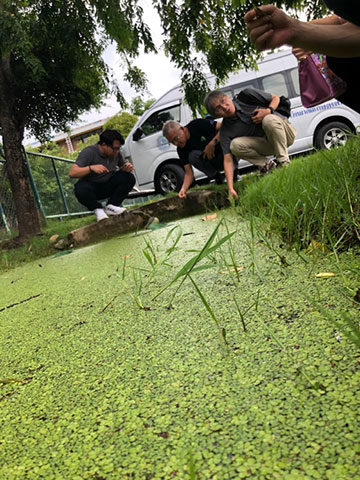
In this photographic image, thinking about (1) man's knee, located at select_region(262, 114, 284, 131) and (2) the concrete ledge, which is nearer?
(1) man's knee, located at select_region(262, 114, 284, 131)

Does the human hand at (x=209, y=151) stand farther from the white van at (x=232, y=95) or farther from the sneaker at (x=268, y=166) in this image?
the white van at (x=232, y=95)

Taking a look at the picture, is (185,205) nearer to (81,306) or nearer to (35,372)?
(81,306)

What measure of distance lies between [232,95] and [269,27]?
17.1 feet

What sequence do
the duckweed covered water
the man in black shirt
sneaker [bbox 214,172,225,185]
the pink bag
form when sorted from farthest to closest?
sneaker [bbox 214,172,225,185] < the man in black shirt < the pink bag < the duckweed covered water

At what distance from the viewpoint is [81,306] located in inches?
44.4

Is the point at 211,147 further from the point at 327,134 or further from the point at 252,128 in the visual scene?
the point at 327,134

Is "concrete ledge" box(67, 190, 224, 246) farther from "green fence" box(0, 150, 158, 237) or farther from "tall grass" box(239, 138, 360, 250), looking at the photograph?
"green fence" box(0, 150, 158, 237)

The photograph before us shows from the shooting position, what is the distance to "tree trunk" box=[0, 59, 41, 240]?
4469 millimetres

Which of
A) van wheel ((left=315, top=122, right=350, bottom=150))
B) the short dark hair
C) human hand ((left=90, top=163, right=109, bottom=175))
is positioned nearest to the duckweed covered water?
human hand ((left=90, top=163, right=109, bottom=175))

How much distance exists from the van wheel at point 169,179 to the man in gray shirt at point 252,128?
2.69 meters

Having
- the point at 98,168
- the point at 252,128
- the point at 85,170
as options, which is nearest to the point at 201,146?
the point at 252,128

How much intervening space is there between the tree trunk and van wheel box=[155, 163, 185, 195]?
2.11 metres

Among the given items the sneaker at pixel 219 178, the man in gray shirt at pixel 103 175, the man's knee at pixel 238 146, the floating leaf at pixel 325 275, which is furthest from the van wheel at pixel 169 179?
the floating leaf at pixel 325 275

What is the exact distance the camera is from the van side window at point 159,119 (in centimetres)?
607
